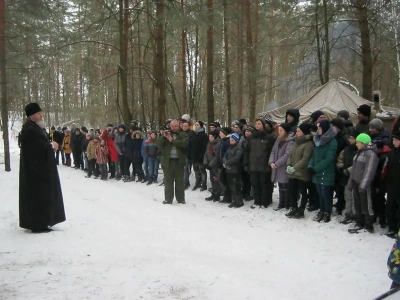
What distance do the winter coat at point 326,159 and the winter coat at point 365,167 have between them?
60 cm

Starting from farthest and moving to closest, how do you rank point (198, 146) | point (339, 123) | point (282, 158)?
point (198, 146), point (282, 158), point (339, 123)

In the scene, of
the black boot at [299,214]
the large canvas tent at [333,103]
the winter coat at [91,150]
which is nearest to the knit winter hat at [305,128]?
the black boot at [299,214]

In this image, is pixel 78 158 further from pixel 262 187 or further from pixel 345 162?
pixel 345 162

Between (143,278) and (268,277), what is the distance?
5.01 feet

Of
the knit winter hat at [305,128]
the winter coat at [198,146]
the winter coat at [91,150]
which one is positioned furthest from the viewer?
the winter coat at [91,150]

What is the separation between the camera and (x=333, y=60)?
2305cm

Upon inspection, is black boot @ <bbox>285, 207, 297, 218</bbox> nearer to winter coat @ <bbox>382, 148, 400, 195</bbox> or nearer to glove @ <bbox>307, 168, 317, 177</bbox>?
glove @ <bbox>307, 168, 317, 177</bbox>

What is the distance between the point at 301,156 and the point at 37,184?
4.98 m

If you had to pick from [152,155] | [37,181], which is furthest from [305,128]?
[152,155]

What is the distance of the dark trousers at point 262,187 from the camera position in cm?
897

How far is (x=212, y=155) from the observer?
1052 cm

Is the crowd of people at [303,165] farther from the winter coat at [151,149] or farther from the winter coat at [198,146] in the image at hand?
the winter coat at [151,149]

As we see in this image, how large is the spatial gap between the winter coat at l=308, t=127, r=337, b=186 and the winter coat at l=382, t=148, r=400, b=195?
114 centimetres

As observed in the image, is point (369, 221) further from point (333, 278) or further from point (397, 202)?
point (333, 278)
